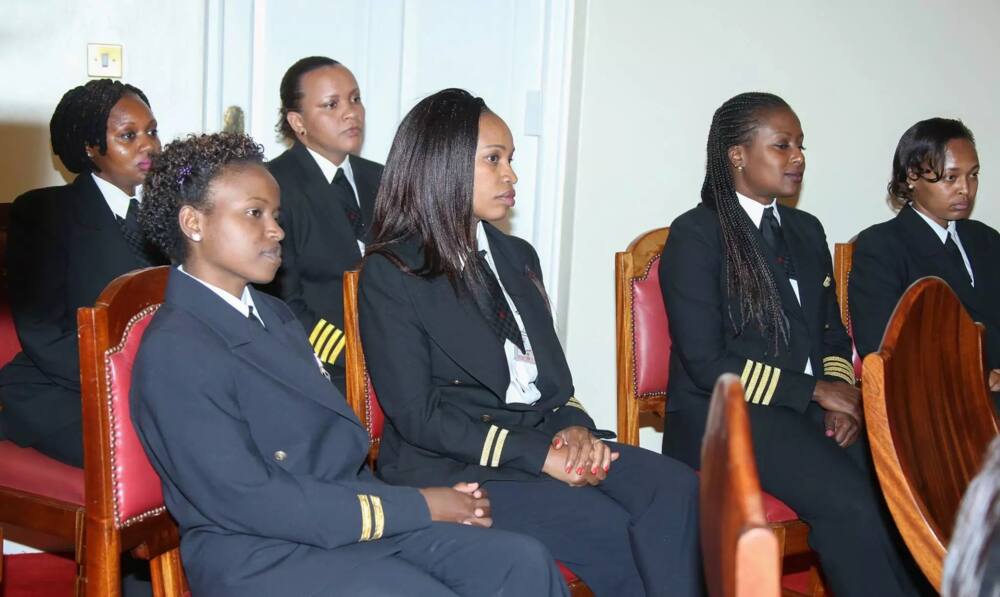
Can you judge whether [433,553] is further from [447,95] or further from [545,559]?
[447,95]

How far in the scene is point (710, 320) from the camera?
8.73 feet

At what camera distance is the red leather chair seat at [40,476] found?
2254mm

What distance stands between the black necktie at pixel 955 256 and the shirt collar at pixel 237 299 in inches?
86.5

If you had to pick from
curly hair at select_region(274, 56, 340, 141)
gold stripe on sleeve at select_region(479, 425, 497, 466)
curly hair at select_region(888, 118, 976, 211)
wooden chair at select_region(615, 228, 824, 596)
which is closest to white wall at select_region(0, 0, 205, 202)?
curly hair at select_region(274, 56, 340, 141)

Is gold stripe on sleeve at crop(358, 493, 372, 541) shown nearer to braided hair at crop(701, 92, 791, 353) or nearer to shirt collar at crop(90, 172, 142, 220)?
braided hair at crop(701, 92, 791, 353)

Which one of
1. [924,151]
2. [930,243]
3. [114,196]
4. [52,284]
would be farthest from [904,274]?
[52,284]

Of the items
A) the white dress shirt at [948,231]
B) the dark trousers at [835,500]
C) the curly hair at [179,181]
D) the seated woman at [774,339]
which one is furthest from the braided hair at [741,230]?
the curly hair at [179,181]

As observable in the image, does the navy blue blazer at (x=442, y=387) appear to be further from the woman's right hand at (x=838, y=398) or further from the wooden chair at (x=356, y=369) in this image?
the woman's right hand at (x=838, y=398)

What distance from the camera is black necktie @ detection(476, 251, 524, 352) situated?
2.33 metres

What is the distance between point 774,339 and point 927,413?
121 cm

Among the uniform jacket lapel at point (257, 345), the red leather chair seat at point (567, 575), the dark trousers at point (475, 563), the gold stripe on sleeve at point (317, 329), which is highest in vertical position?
the uniform jacket lapel at point (257, 345)

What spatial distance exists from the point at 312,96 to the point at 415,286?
1.17 meters

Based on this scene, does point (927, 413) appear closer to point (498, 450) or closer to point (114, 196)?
point (498, 450)

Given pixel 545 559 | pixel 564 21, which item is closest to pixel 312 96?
pixel 564 21
